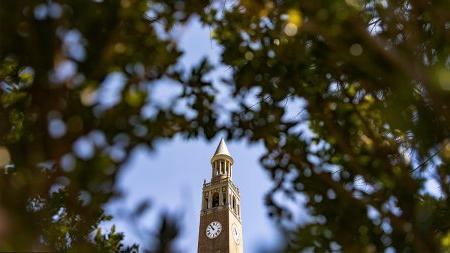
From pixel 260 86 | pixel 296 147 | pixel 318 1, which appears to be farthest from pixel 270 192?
pixel 318 1

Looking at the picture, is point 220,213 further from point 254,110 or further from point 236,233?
point 254,110

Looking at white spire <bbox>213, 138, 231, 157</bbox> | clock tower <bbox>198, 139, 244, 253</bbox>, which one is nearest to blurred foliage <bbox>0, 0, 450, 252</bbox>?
clock tower <bbox>198, 139, 244, 253</bbox>

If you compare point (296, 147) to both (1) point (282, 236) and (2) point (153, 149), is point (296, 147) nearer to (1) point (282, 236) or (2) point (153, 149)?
(1) point (282, 236)

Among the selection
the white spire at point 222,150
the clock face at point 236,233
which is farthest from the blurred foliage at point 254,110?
the white spire at point 222,150

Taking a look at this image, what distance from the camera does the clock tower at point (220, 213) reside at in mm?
50688

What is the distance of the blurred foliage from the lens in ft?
8.93

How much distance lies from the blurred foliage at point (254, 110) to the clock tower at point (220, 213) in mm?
47603

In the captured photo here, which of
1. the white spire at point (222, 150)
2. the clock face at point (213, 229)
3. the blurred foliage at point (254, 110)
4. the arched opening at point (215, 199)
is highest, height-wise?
the white spire at point (222, 150)

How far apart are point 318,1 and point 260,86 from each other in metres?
1.07

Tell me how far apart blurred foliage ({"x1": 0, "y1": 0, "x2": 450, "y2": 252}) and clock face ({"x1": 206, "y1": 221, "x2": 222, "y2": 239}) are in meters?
47.8

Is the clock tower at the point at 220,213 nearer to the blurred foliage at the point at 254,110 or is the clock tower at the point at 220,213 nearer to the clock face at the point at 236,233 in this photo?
the clock face at the point at 236,233

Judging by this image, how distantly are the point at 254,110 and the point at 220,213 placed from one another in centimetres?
4860

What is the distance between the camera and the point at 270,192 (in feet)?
12.5

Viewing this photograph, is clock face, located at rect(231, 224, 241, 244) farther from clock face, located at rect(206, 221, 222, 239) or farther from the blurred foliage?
the blurred foliage
